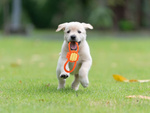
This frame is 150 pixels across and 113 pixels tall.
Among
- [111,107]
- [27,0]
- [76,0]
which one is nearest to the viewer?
[111,107]

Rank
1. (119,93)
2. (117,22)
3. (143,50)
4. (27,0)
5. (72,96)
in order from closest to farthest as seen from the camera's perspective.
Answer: (72,96)
(119,93)
(143,50)
(117,22)
(27,0)

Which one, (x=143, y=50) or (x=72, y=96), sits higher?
(x=72, y=96)

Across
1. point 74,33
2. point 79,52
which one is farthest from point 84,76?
point 74,33

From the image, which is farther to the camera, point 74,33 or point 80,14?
point 80,14

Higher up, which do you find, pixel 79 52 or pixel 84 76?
pixel 79 52

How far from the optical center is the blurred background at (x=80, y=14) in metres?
29.4

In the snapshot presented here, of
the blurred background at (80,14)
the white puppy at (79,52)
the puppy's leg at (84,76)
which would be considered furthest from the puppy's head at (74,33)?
the blurred background at (80,14)

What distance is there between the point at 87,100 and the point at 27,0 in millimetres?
33369

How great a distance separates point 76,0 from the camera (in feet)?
113

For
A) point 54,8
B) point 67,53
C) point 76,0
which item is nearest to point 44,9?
point 54,8

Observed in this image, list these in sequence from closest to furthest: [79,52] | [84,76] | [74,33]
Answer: [84,76], [74,33], [79,52]

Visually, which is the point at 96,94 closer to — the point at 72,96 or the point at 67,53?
the point at 72,96

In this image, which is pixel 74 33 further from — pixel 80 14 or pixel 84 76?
pixel 80 14

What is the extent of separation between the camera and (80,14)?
34.6 m
